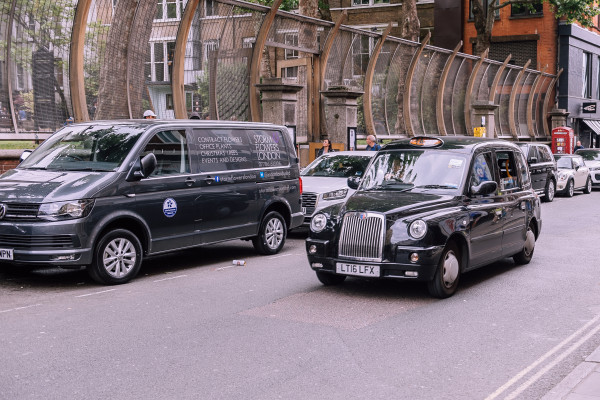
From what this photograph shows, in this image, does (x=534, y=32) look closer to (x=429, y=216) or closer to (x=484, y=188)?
(x=484, y=188)

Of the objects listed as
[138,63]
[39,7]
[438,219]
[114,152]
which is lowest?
[438,219]

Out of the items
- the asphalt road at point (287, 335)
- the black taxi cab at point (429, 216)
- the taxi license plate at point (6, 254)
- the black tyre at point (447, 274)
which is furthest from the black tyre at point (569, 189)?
the taxi license plate at point (6, 254)

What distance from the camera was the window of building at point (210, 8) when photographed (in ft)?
55.5

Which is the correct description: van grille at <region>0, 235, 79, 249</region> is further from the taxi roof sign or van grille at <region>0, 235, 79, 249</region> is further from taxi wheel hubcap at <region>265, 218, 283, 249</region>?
the taxi roof sign

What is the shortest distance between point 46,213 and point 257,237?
3788 millimetres

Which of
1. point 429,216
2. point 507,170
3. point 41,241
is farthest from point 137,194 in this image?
point 507,170

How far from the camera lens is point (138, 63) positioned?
15336mm

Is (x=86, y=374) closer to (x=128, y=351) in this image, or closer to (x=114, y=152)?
(x=128, y=351)

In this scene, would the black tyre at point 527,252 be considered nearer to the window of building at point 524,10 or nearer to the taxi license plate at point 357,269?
the taxi license plate at point 357,269

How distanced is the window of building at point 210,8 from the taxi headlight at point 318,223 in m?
9.73

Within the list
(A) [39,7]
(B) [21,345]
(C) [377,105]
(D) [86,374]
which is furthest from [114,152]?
(C) [377,105]

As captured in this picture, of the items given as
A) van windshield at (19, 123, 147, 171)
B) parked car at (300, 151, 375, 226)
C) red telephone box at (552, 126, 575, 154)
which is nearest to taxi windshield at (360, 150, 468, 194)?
van windshield at (19, 123, 147, 171)

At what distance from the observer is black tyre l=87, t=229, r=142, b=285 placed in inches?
351

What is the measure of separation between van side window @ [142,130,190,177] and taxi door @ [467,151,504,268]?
12.8 ft
